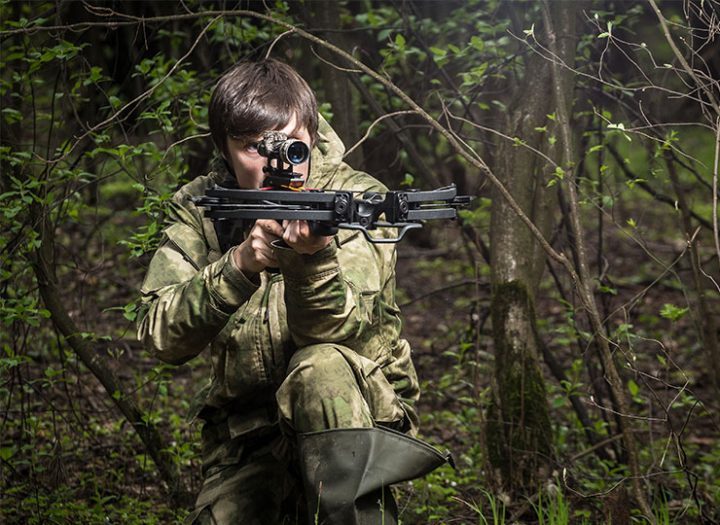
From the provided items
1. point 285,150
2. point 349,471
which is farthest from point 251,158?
point 349,471

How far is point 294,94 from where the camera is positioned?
2.97m

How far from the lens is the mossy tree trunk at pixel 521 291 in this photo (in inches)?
150

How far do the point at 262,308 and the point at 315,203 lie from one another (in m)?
0.66

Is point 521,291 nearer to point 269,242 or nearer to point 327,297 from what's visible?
point 327,297

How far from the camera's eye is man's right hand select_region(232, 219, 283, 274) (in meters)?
2.53

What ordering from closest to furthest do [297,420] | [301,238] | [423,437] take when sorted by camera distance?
[301,238] → [297,420] → [423,437]

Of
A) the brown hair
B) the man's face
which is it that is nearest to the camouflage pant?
the man's face

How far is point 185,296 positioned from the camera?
2.72m

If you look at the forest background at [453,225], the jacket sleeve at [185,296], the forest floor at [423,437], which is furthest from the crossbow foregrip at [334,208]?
the forest floor at [423,437]

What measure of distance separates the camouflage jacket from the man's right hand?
3 cm

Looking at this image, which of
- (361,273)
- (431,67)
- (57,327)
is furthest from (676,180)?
(57,327)

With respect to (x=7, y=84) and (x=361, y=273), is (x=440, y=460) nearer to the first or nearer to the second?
(x=361, y=273)

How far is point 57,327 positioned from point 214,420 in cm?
123

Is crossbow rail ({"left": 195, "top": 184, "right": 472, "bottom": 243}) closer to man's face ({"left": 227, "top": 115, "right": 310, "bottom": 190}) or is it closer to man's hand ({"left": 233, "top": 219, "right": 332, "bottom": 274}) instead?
man's hand ({"left": 233, "top": 219, "right": 332, "bottom": 274})
